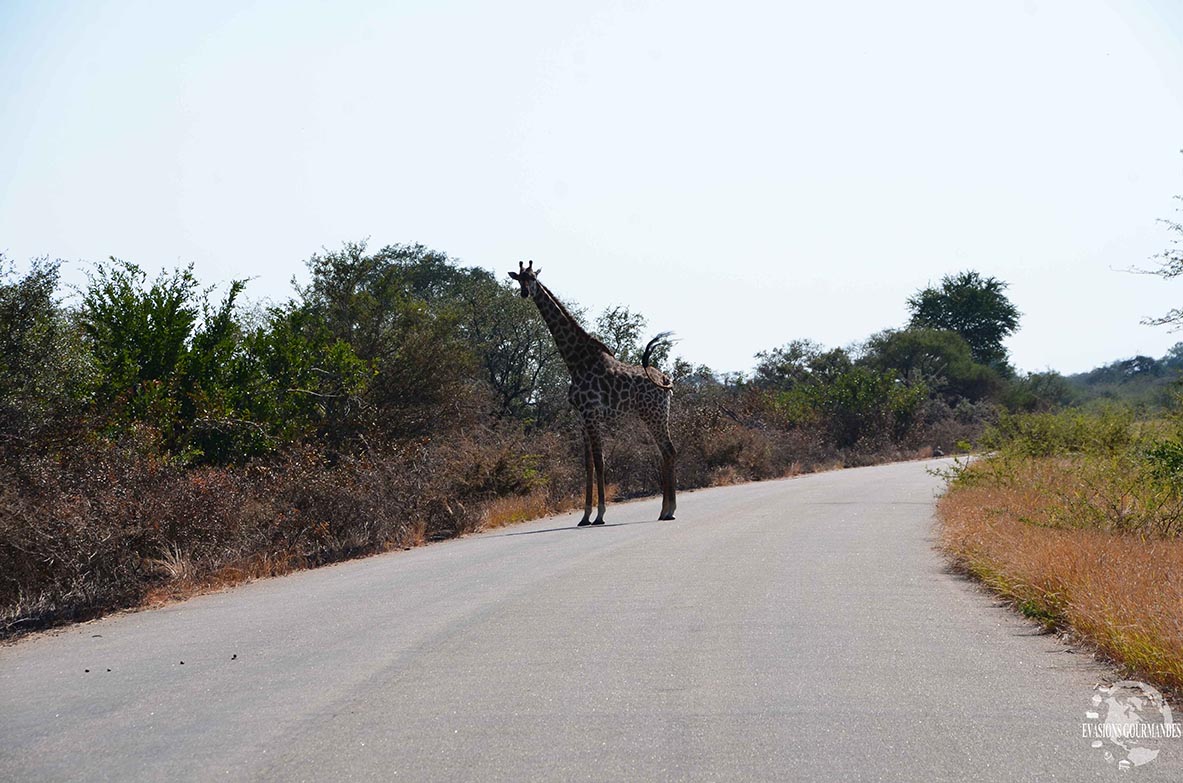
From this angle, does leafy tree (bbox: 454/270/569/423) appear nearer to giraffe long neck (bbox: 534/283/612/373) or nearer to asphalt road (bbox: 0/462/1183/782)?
giraffe long neck (bbox: 534/283/612/373)

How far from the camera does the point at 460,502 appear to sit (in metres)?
18.8

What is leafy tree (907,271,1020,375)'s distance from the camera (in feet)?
227

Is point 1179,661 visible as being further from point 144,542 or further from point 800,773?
point 144,542

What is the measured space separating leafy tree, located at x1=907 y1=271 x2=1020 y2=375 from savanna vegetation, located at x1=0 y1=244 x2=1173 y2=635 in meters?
41.2

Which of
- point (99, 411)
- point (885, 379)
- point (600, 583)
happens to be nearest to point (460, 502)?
point (99, 411)

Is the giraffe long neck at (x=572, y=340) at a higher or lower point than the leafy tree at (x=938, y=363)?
lower

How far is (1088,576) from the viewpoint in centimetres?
865

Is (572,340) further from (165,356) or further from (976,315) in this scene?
(976,315)

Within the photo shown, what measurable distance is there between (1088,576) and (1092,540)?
2.04m

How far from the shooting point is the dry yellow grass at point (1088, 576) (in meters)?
6.88

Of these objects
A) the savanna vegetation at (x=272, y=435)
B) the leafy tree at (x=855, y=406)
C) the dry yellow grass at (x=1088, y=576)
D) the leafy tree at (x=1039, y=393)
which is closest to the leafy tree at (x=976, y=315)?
the leafy tree at (x=1039, y=393)

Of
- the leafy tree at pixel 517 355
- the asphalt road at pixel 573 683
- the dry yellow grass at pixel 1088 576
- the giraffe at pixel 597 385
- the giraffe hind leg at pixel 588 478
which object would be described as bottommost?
the asphalt road at pixel 573 683

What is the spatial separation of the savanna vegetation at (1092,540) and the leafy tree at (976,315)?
158ft

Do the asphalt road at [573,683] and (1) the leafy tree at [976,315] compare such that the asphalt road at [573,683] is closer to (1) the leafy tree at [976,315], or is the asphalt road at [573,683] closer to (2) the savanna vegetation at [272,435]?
(2) the savanna vegetation at [272,435]
